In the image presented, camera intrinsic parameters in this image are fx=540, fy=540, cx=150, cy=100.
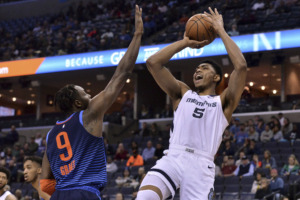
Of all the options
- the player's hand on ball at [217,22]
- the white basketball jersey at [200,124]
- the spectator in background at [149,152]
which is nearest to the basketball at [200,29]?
the player's hand on ball at [217,22]

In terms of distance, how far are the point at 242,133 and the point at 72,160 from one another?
11.9 meters

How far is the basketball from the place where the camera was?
4.92m

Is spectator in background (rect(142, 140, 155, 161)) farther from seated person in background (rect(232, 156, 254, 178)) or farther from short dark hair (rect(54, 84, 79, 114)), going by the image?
short dark hair (rect(54, 84, 79, 114))

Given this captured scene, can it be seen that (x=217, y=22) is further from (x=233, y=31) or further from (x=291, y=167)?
(x=233, y=31)

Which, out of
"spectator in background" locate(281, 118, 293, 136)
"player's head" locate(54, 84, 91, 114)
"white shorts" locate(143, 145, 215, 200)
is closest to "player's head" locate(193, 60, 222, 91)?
"white shorts" locate(143, 145, 215, 200)

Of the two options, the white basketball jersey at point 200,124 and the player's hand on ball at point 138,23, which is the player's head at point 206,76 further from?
the player's hand on ball at point 138,23

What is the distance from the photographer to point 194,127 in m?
4.58

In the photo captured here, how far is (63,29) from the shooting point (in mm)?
24703

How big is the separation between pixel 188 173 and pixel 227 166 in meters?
8.75

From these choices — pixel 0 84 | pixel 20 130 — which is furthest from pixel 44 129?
pixel 0 84

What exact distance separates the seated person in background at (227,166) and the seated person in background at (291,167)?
131 centimetres

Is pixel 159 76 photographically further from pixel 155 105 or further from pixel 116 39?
pixel 155 105

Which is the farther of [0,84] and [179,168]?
[0,84]

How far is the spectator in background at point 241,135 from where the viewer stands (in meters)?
15.0
